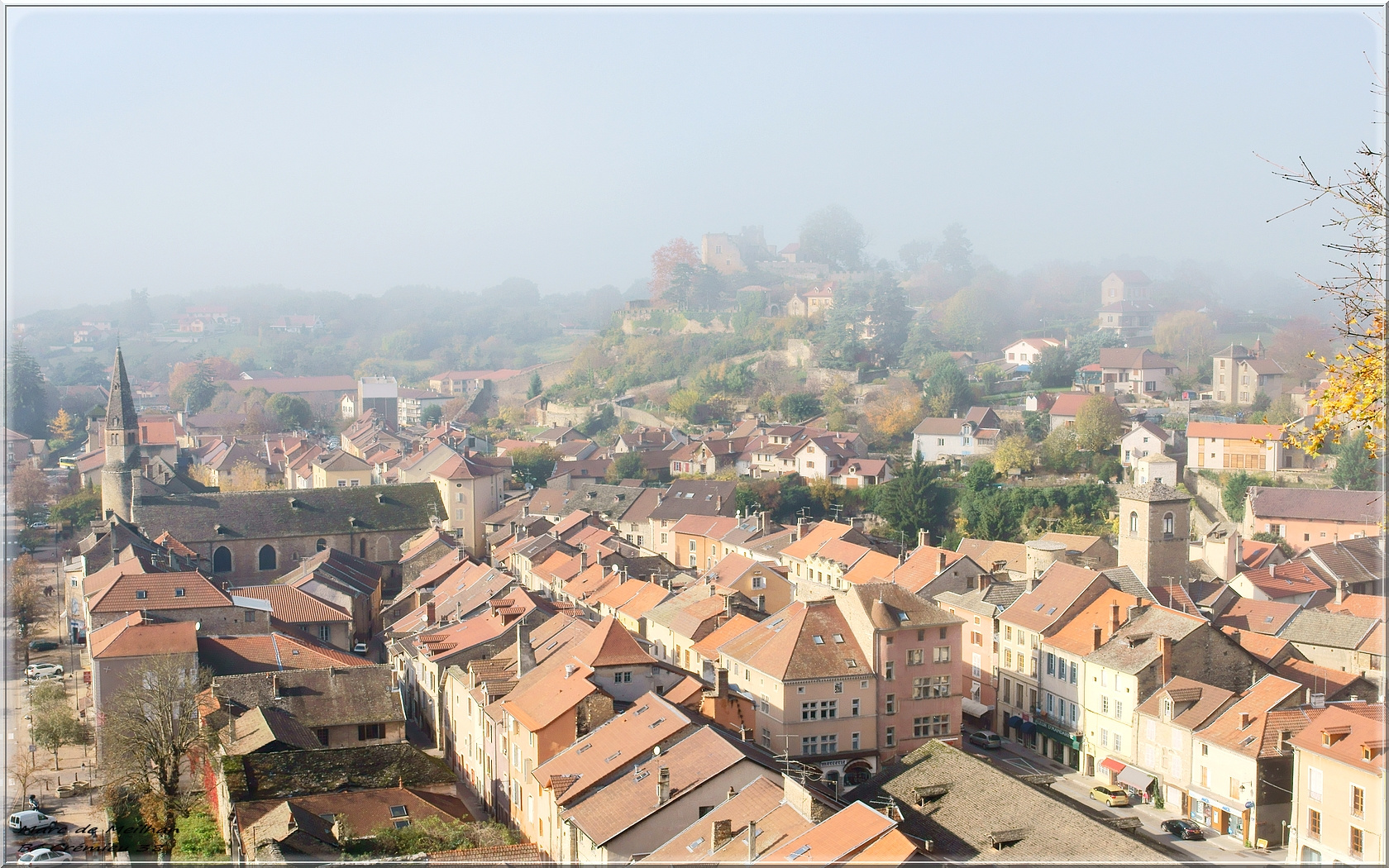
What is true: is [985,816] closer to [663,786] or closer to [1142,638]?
[663,786]

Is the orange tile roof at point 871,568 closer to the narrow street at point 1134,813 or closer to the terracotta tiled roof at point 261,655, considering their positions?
the narrow street at point 1134,813

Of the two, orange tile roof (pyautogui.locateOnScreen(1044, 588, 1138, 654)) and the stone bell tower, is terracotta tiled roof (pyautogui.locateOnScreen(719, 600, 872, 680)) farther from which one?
the stone bell tower

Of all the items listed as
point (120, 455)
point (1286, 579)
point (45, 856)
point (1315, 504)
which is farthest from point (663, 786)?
point (120, 455)

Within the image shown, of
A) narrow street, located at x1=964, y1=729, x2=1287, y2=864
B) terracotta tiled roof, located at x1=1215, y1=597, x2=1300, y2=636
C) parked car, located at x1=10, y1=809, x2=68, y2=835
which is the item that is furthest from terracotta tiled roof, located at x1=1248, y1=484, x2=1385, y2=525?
parked car, located at x1=10, y1=809, x2=68, y2=835

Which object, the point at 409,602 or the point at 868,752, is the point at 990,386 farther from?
the point at 868,752

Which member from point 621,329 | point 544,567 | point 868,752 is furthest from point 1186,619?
point 621,329

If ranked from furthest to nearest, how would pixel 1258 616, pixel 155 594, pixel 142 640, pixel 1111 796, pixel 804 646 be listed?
1. pixel 1258 616
2. pixel 155 594
3. pixel 142 640
4. pixel 1111 796
5. pixel 804 646
